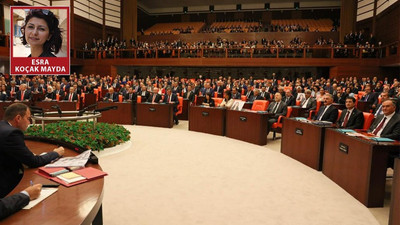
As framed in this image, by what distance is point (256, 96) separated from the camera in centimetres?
924

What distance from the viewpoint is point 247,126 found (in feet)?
22.7

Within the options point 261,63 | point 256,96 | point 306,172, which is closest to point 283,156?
point 306,172

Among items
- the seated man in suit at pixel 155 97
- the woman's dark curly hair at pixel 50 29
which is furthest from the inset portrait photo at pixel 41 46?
the seated man in suit at pixel 155 97

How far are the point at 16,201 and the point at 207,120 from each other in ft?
21.7

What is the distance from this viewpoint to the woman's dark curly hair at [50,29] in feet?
15.6

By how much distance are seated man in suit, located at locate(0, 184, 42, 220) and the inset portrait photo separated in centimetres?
322

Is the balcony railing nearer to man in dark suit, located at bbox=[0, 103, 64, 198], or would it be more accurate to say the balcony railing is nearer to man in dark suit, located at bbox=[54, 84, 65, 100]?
man in dark suit, located at bbox=[54, 84, 65, 100]

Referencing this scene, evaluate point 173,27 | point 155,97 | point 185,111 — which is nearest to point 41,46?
point 155,97

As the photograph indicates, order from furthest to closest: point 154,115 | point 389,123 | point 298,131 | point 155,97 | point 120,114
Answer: point 155,97 → point 120,114 → point 154,115 → point 298,131 → point 389,123

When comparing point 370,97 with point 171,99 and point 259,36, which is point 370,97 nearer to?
point 171,99

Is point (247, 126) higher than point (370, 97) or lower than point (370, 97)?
lower

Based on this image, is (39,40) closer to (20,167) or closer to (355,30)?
(20,167)

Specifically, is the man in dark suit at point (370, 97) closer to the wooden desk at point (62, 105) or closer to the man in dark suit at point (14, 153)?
the wooden desk at point (62, 105)

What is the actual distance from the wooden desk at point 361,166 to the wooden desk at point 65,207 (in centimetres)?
293
